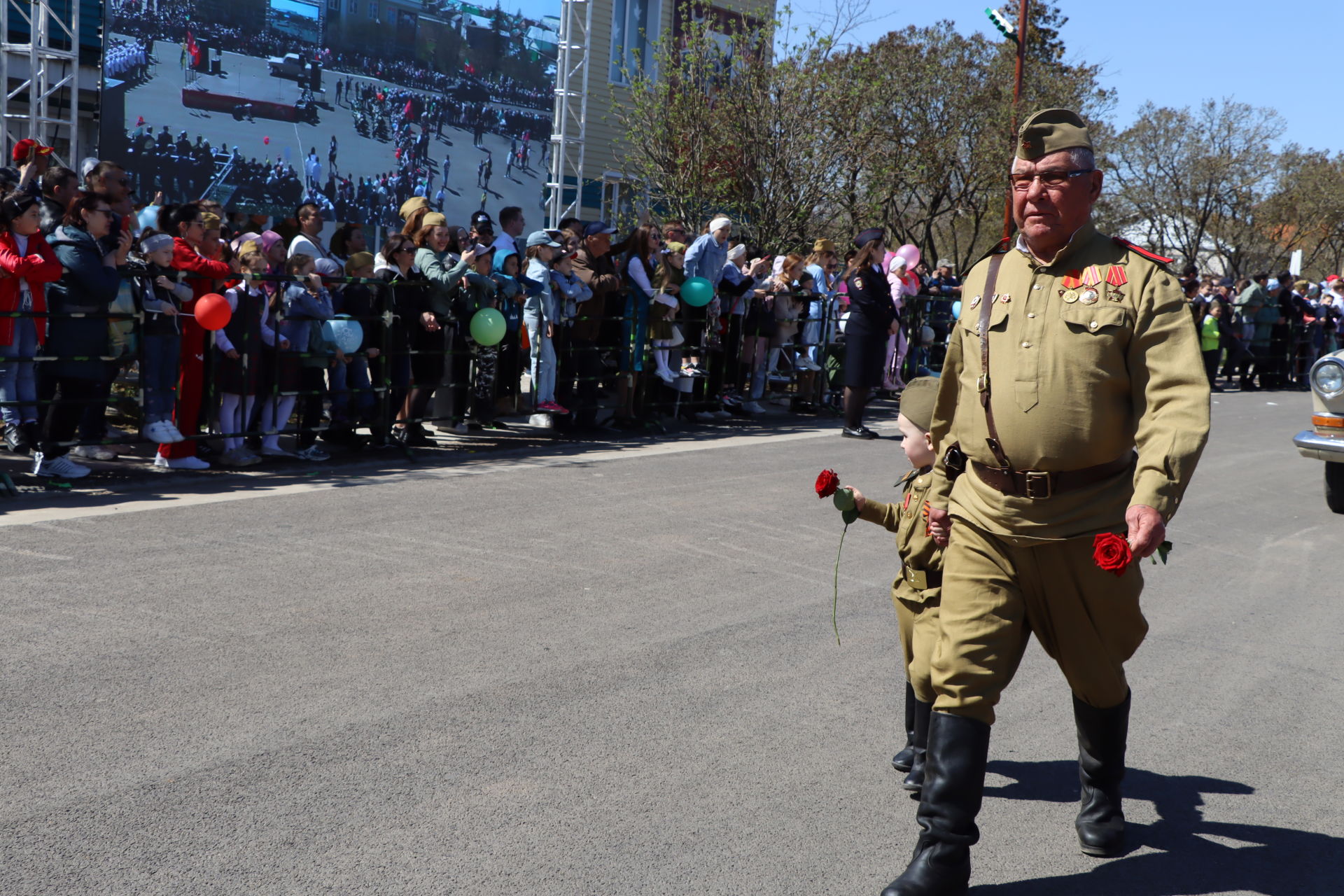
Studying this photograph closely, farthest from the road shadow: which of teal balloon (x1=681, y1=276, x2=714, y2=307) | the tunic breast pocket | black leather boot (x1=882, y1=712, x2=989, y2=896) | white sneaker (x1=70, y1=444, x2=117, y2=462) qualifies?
teal balloon (x1=681, y1=276, x2=714, y2=307)

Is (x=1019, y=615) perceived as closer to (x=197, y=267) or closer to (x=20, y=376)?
(x=20, y=376)

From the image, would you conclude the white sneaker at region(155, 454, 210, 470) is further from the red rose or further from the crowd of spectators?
the crowd of spectators

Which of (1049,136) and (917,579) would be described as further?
(917,579)

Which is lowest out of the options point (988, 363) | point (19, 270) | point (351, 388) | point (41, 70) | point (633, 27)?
point (351, 388)

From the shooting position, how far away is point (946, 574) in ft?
12.2

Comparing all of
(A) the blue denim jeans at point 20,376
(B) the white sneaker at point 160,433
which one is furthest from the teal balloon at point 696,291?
(A) the blue denim jeans at point 20,376

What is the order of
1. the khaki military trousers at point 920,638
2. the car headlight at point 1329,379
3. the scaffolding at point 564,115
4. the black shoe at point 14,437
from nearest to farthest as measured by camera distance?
the khaki military trousers at point 920,638, the black shoe at point 14,437, the car headlight at point 1329,379, the scaffolding at point 564,115

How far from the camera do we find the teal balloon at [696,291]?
13547mm

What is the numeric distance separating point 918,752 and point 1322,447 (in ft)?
24.2

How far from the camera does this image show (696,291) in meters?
13.6

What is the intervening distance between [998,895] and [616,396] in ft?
32.2

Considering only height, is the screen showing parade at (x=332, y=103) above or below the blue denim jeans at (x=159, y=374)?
above

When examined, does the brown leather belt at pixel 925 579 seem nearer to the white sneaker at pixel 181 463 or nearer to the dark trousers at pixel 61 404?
the dark trousers at pixel 61 404

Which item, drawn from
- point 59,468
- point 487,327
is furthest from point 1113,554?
point 487,327
